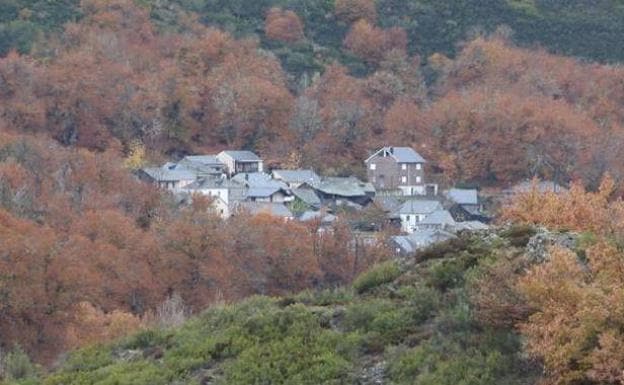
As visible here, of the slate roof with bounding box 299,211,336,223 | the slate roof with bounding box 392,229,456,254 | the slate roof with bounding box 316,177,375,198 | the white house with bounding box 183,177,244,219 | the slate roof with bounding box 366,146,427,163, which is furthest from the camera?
the slate roof with bounding box 366,146,427,163

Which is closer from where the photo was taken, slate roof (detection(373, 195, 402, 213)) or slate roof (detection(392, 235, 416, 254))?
slate roof (detection(392, 235, 416, 254))

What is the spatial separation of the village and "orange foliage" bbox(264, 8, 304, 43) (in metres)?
21.6

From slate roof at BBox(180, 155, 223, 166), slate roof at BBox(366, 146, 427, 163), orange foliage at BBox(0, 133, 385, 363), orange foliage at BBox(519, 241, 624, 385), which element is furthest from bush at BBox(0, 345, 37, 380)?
slate roof at BBox(366, 146, 427, 163)

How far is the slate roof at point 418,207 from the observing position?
51375 mm

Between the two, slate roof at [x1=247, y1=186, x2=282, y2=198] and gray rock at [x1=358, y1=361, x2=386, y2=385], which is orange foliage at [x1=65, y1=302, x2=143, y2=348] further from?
slate roof at [x1=247, y1=186, x2=282, y2=198]

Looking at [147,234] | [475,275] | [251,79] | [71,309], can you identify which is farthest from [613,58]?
[475,275]

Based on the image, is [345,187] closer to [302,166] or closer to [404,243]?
[302,166]

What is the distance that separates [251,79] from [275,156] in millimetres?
6061

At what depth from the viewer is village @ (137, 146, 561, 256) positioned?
49.4 meters

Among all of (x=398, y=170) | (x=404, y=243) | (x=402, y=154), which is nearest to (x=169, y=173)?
(x=398, y=170)

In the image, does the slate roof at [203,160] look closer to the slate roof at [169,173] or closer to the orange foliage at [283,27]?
the slate roof at [169,173]

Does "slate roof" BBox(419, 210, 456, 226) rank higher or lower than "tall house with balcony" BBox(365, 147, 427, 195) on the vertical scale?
lower

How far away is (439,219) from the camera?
49.9 m

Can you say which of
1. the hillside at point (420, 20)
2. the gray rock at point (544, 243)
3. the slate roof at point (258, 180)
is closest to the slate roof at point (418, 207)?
the slate roof at point (258, 180)
